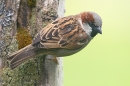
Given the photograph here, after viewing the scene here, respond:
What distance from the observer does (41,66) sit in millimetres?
4867

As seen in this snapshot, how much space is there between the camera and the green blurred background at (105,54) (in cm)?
897

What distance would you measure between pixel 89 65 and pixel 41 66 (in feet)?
15.2

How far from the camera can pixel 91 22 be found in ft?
16.9

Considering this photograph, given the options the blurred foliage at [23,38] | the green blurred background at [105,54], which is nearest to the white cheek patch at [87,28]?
the blurred foliage at [23,38]

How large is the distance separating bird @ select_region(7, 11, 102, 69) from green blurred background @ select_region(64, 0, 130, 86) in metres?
3.48

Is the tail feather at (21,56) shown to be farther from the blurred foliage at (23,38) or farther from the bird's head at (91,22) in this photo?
the bird's head at (91,22)

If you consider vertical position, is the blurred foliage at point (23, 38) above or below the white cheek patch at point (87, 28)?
below

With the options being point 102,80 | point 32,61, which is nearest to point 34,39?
point 32,61

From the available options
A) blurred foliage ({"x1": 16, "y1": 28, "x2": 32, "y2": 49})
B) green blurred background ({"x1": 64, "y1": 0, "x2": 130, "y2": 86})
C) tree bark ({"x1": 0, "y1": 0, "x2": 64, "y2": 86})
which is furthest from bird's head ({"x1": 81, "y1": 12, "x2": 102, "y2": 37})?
green blurred background ({"x1": 64, "y1": 0, "x2": 130, "y2": 86})

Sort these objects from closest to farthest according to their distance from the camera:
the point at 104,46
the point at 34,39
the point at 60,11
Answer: the point at 34,39 < the point at 60,11 < the point at 104,46

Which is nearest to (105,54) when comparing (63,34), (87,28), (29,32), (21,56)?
(87,28)

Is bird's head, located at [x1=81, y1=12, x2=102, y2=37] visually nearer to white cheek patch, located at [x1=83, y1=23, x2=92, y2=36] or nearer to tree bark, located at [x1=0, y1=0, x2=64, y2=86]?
white cheek patch, located at [x1=83, y1=23, x2=92, y2=36]

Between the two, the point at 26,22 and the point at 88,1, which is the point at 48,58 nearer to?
the point at 26,22

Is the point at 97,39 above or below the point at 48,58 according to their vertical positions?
above
